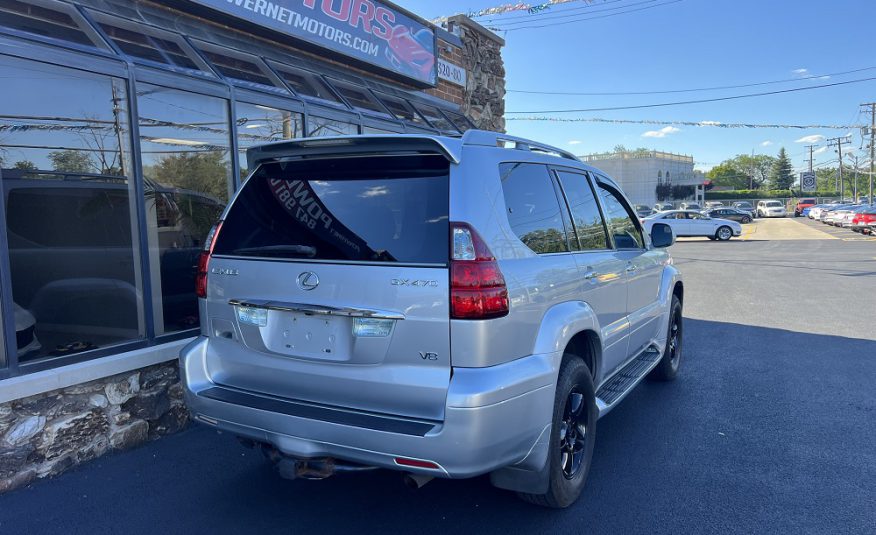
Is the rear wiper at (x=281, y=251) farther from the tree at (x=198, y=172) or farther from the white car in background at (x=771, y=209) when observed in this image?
the white car in background at (x=771, y=209)

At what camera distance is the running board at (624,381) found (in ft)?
12.6

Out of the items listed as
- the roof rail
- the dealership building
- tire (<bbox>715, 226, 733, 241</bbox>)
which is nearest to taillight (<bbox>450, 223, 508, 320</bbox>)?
the roof rail

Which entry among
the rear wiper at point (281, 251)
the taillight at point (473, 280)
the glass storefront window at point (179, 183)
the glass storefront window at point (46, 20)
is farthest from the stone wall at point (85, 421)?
the taillight at point (473, 280)

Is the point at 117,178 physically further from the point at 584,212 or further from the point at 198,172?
the point at 584,212

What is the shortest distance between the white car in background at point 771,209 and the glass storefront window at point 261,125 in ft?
221

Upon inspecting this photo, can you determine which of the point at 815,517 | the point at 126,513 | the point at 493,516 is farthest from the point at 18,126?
the point at 815,517

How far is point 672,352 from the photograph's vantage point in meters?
6.00

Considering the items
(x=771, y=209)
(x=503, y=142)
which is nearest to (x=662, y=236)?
(x=503, y=142)

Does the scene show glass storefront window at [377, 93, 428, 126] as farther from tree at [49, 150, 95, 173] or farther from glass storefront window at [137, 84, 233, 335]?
tree at [49, 150, 95, 173]

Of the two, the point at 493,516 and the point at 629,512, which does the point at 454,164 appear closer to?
the point at 493,516

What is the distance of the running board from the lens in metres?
3.85

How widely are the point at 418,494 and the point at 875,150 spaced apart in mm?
85196

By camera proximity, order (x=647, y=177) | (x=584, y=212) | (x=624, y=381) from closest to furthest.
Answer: (x=584, y=212) < (x=624, y=381) < (x=647, y=177)

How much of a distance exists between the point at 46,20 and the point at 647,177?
9196 cm
